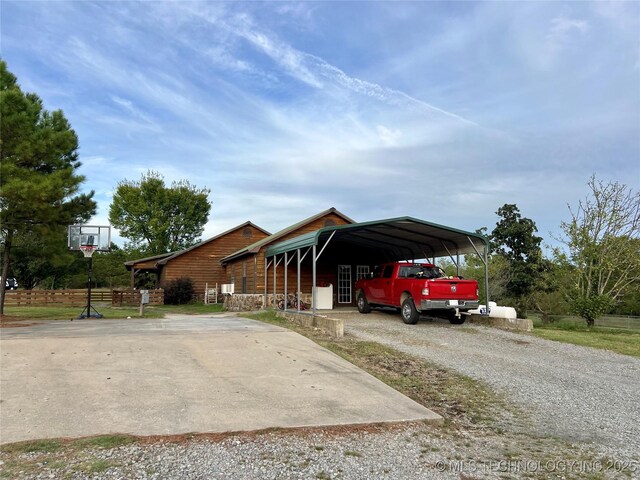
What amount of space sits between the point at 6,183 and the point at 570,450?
1625 cm

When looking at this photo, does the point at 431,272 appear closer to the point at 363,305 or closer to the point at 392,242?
the point at 363,305

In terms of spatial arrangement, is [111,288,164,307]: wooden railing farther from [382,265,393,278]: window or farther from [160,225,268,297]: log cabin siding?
[382,265,393,278]: window

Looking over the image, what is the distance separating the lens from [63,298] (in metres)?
30.4

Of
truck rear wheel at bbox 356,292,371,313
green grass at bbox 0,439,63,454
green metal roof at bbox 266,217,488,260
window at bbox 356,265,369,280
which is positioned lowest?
green grass at bbox 0,439,63,454

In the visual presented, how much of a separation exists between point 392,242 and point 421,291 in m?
5.39

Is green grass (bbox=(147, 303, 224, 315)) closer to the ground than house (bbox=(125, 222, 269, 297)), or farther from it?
closer to the ground

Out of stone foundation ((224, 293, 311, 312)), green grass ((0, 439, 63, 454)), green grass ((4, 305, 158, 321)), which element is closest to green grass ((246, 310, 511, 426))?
green grass ((0, 439, 63, 454))

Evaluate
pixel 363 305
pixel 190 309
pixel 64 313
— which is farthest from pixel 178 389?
pixel 190 309

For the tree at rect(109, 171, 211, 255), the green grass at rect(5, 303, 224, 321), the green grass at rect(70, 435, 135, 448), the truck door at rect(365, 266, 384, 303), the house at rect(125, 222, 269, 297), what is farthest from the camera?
the tree at rect(109, 171, 211, 255)

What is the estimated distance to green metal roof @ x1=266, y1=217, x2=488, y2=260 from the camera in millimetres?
Answer: 14344

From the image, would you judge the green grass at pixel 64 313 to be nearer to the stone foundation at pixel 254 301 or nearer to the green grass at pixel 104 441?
the stone foundation at pixel 254 301

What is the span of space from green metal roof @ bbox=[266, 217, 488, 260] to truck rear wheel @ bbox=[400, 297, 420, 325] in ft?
7.99

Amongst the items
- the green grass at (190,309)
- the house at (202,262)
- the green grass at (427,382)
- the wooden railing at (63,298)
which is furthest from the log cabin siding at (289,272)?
the green grass at (427,382)

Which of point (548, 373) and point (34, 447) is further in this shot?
point (548, 373)
